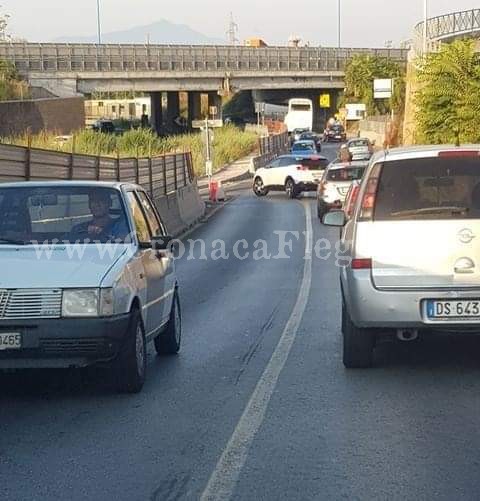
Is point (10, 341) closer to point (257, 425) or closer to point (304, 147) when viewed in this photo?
point (257, 425)

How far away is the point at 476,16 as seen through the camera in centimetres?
4881

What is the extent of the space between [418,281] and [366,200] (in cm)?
81

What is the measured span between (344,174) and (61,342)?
22709 mm

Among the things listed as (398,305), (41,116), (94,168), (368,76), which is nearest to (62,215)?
(398,305)

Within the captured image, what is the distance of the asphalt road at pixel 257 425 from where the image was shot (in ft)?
19.2

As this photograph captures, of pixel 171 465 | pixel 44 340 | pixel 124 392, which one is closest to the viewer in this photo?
pixel 171 465

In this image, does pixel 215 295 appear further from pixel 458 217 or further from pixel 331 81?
pixel 331 81

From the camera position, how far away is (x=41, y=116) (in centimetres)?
5431

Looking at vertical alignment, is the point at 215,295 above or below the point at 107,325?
below

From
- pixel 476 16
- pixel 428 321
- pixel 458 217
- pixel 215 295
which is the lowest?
pixel 215 295

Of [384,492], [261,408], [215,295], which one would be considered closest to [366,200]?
[261,408]

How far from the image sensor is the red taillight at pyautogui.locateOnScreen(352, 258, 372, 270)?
8555 millimetres

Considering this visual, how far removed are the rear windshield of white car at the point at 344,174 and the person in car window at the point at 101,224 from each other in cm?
2034

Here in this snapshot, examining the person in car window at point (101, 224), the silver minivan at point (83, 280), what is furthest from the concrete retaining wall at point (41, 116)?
the person in car window at point (101, 224)
